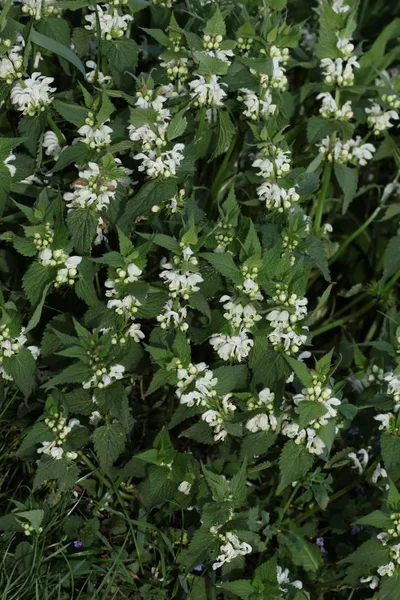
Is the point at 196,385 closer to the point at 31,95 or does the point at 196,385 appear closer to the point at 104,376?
the point at 104,376

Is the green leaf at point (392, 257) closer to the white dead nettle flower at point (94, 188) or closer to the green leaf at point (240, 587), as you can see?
the white dead nettle flower at point (94, 188)

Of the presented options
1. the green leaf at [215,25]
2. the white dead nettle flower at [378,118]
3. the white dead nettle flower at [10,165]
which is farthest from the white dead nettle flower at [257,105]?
the white dead nettle flower at [10,165]

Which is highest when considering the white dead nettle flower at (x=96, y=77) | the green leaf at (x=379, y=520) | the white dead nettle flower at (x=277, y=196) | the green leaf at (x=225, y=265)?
the white dead nettle flower at (x=96, y=77)

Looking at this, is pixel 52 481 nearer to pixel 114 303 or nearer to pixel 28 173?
pixel 114 303

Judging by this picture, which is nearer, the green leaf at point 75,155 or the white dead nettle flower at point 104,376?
the white dead nettle flower at point 104,376

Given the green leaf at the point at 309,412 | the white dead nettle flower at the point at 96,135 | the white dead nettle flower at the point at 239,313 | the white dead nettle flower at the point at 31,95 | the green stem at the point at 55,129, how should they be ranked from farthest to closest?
the green stem at the point at 55,129, the white dead nettle flower at the point at 31,95, the white dead nettle flower at the point at 96,135, the white dead nettle flower at the point at 239,313, the green leaf at the point at 309,412

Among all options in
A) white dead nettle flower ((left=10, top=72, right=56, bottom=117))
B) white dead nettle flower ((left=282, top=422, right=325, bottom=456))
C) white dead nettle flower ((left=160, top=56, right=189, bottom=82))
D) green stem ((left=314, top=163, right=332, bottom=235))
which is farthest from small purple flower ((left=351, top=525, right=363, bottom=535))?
white dead nettle flower ((left=10, top=72, right=56, bottom=117))

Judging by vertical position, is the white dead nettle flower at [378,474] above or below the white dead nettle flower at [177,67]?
below

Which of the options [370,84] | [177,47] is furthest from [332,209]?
[177,47]

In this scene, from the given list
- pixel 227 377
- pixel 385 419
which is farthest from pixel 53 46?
pixel 385 419
